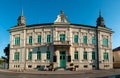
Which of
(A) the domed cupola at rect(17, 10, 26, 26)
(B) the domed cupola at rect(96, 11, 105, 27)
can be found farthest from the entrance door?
(B) the domed cupola at rect(96, 11, 105, 27)

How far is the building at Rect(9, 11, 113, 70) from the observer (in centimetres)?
3628

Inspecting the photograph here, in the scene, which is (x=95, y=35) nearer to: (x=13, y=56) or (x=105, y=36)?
(x=105, y=36)

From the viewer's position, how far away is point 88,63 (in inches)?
1480

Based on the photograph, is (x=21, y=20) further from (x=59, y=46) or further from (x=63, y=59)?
(x=63, y=59)

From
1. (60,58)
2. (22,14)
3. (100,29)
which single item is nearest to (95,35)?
(100,29)

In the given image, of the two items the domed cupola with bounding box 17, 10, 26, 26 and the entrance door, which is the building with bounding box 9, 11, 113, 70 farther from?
the domed cupola with bounding box 17, 10, 26, 26

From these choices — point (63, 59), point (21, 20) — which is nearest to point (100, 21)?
point (63, 59)

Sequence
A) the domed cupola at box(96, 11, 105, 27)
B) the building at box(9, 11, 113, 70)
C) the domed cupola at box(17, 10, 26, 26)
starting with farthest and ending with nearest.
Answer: the domed cupola at box(96, 11, 105, 27) → the domed cupola at box(17, 10, 26, 26) → the building at box(9, 11, 113, 70)

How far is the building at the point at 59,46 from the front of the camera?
36.3 metres

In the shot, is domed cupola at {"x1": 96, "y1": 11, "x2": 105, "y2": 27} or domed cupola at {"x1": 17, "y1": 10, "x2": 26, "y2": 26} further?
domed cupola at {"x1": 96, "y1": 11, "x2": 105, "y2": 27}

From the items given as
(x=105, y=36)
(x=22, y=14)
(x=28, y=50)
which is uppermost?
(x=22, y=14)

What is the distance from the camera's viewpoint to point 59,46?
35.8 meters

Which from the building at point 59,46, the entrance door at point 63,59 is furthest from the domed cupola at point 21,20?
the entrance door at point 63,59

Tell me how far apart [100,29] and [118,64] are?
39.4ft
